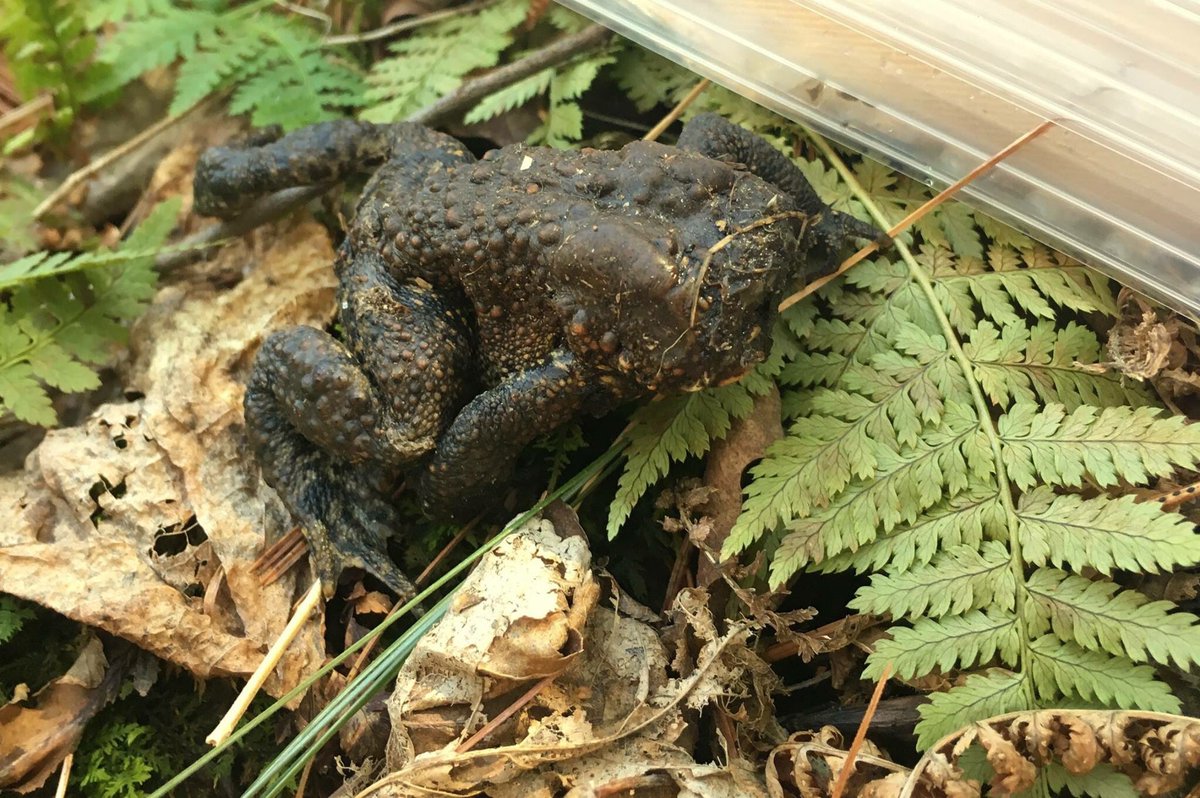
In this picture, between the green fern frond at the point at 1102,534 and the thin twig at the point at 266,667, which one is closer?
the green fern frond at the point at 1102,534

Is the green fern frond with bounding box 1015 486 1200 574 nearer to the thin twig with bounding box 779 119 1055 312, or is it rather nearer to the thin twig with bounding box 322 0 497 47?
the thin twig with bounding box 779 119 1055 312

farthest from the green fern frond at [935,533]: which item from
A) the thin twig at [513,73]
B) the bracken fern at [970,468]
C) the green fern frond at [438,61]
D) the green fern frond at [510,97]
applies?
the green fern frond at [438,61]

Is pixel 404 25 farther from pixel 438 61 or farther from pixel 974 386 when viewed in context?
pixel 974 386

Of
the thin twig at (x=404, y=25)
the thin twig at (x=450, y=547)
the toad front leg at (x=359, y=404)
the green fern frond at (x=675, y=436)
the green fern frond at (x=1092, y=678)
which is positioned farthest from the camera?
the thin twig at (x=404, y=25)

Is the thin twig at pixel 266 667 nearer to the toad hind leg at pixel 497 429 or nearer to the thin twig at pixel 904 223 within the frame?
the toad hind leg at pixel 497 429

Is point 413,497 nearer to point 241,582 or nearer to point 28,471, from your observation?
point 241,582

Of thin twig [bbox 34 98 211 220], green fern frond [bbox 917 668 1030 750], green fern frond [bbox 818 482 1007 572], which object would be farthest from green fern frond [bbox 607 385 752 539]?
thin twig [bbox 34 98 211 220]

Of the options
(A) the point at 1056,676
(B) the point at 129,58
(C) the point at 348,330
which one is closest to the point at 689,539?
(A) the point at 1056,676
